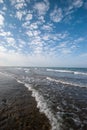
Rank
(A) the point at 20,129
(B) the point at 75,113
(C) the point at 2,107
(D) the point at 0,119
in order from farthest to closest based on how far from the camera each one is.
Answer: (C) the point at 2,107 → (B) the point at 75,113 → (D) the point at 0,119 → (A) the point at 20,129

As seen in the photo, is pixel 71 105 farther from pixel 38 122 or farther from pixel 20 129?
pixel 20 129

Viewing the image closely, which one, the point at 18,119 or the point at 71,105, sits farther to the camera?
the point at 71,105

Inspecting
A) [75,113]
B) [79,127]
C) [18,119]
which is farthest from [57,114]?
[18,119]

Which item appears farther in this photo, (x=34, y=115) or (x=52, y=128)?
(x=34, y=115)

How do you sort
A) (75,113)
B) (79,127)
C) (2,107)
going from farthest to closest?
1. (2,107)
2. (75,113)
3. (79,127)

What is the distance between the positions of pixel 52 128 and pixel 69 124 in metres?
1.05

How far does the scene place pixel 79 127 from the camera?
5.81 meters

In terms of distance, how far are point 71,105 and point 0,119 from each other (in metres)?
5.14

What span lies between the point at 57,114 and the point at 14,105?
3.22m

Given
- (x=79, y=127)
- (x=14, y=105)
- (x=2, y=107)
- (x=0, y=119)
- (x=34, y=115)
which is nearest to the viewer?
(x=79, y=127)

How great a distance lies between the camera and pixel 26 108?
7980 mm

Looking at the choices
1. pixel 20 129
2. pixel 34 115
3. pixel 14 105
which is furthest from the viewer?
pixel 14 105

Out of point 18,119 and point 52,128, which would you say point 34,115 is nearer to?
point 18,119

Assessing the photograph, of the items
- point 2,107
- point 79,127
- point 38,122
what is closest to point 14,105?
point 2,107
